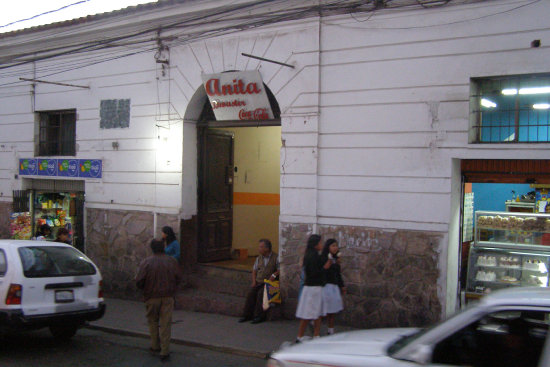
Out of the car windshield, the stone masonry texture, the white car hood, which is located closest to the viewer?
the car windshield

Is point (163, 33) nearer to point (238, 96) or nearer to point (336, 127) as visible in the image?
point (238, 96)

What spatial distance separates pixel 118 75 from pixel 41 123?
3361 millimetres

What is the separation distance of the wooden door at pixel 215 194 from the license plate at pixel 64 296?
4.19 m

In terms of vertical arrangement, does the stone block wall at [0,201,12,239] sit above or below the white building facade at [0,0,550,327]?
below

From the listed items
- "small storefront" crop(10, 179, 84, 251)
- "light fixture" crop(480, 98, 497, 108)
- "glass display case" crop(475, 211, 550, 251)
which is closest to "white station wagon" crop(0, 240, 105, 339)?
"small storefront" crop(10, 179, 84, 251)

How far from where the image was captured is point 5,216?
1523 centimetres

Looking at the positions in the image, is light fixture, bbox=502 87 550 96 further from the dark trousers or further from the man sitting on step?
the dark trousers

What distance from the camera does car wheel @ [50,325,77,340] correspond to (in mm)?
8703

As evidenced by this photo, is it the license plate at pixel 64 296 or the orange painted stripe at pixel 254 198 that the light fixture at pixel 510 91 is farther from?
the license plate at pixel 64 296

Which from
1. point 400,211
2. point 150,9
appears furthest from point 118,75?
point 400,211

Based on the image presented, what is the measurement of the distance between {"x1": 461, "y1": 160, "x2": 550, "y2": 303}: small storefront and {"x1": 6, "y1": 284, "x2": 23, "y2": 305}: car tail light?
273 inches

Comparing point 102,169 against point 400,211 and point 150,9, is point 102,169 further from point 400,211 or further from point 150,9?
point 400,211

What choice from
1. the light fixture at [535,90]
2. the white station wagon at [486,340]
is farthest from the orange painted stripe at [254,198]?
the white station wagon at [486,340]

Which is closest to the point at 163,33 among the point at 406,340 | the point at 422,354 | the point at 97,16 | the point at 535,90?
the point at 97,16
